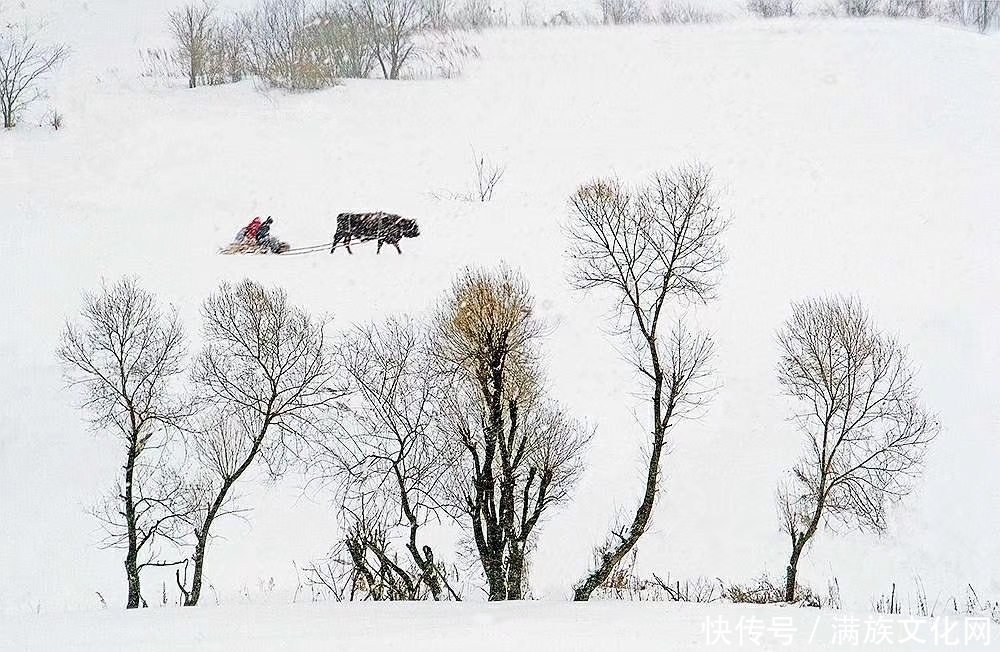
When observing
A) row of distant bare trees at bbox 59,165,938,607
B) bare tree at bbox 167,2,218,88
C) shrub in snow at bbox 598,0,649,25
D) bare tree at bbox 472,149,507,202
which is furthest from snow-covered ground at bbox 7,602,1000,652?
shrub in snow at bbox 598,0,649,25

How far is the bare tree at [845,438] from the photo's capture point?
18.0 m

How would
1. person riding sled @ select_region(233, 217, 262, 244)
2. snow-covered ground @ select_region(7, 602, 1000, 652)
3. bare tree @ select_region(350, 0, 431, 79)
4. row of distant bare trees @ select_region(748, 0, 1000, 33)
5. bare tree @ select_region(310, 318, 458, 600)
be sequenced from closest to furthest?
snow-covered ground @ select_region(7, 602, 1000, 652) → bare tree @ select_region(310, 318, 458, 600) → person riding sled @ select_region(233, 217, 262, 244) → bare tree @ select_region(350, 0, 431, 79) → row of distant bare trees @ select_region(748, 0, 1000, 33)

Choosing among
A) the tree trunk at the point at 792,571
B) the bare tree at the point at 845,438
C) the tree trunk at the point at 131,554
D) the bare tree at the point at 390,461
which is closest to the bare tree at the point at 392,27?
the bare tree at the point at 390,461

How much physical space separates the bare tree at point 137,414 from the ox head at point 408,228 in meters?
8.71

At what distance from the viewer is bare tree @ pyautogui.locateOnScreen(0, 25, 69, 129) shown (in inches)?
1411

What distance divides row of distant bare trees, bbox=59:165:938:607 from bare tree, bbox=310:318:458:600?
0.06 meters

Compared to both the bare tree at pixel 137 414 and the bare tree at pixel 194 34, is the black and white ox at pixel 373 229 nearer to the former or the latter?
the bare tree at pixel 137 414

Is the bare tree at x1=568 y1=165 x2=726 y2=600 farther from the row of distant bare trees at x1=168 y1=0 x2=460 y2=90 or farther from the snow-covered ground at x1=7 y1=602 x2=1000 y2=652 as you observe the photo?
the row of distant bare trees at x1=168 y1=0 x2=460 y2=90

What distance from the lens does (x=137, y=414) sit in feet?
60.2

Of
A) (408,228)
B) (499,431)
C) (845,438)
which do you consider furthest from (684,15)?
(499,431)

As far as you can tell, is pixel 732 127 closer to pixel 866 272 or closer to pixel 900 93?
pixel 900 93

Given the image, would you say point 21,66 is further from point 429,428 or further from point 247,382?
point 429,428

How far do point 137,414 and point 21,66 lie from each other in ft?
89.6

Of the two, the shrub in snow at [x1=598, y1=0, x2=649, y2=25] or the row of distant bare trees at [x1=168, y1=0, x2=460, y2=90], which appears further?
the shrub in snow at [x1=598, y1=0, x2=649, y2=25]
